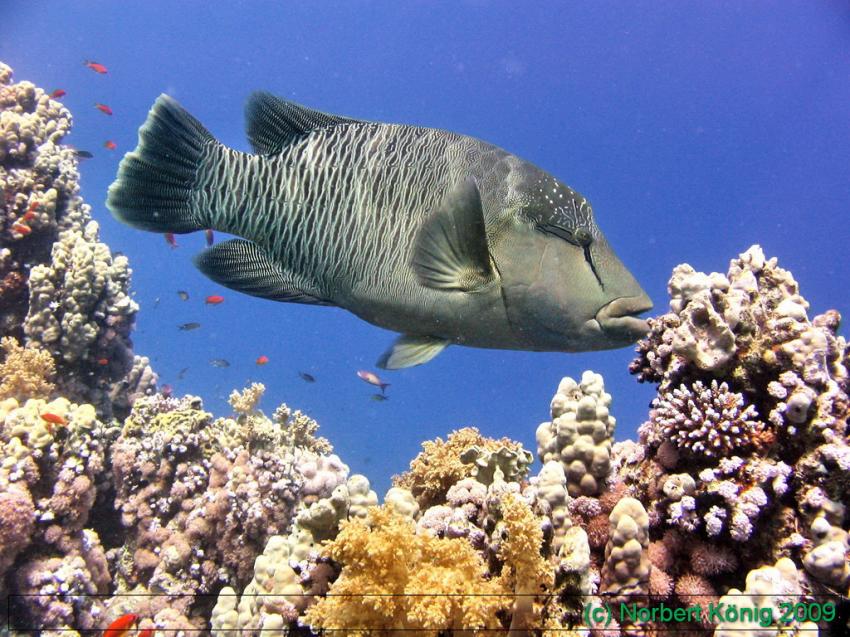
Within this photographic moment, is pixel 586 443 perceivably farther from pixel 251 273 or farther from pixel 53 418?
pixel 53 418

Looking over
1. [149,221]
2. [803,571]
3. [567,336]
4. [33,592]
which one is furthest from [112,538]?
[803,571]

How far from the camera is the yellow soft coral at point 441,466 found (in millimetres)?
4086

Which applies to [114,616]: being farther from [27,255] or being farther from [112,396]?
[27,255]

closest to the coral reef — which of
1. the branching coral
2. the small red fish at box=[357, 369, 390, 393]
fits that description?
the small red fish at box=[357, 369, 390, 393]

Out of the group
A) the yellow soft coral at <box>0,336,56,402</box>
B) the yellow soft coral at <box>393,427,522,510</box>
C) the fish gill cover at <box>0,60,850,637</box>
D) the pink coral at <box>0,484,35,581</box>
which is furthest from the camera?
the yellow soft coral at <box>0,336,56,402</box>

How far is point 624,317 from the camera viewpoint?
2867mm

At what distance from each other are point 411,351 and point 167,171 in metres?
1.99

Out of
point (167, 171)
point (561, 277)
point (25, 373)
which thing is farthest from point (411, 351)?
point (25, 373)

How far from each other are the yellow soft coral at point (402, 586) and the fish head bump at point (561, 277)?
1.24 meters

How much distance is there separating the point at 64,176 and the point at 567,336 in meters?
9.27

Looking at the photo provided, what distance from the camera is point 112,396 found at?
328 inches

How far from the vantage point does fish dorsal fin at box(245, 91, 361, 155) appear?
11.8ft

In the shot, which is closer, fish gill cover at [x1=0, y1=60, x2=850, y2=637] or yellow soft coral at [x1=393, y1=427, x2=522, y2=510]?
fish gill cover at [x1=0, y1=60, x2=850, y2=637]

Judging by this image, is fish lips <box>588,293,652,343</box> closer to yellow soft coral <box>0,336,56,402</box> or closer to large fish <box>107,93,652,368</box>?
large fish <box>107,93,652,368</box>
